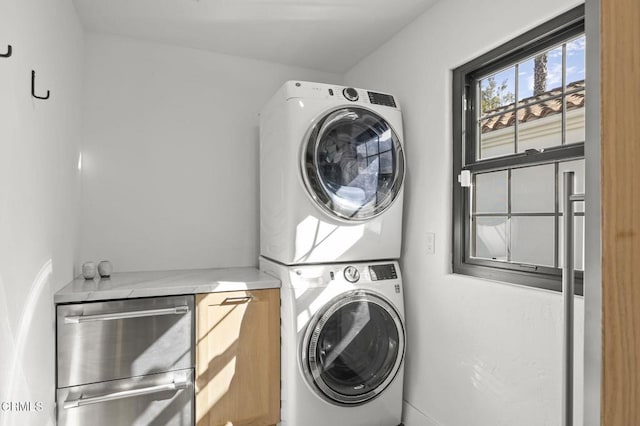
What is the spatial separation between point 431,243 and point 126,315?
64.7 inches

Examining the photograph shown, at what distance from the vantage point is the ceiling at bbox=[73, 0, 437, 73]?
2.18 meters

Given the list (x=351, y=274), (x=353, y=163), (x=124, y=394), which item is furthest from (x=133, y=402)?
(x=353, y=163)

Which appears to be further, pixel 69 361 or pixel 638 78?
pixel 69 361

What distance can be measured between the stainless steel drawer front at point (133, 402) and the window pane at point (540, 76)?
2.18m

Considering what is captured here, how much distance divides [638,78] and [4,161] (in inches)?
58.0

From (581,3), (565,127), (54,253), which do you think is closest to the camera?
(581,3)

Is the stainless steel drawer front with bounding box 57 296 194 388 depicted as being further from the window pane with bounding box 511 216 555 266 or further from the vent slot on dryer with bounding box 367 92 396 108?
the window pane with bounding box 511 216 555 266

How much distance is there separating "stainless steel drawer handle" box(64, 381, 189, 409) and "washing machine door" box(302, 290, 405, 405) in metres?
0.67

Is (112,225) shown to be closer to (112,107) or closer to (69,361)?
(112,107)

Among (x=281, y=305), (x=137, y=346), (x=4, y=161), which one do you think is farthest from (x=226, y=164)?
(x=4, y=161)

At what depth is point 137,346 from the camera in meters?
1.94

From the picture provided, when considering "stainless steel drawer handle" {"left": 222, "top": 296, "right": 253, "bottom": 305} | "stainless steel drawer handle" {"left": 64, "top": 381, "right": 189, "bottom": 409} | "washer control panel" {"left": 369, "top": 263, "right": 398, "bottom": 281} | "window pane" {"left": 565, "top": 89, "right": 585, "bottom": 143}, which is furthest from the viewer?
"washer control panel" {"left": 369, "top": 263, "right": 398, "bottom": 281}

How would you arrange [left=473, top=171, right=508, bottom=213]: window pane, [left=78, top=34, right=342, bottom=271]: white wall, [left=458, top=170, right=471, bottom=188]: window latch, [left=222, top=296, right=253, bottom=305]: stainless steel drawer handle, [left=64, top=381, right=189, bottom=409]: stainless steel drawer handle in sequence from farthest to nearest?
[left=78, top=34, right=342, bottom=271]: white wall
[left=222, top=296, right=253, bottom=305]: stainless steel drawer handle
[left=458, top=170, right=471, bottom=188]: window latch
[left=473, top=171, right=508, bottom=213]: window pane
[left=64, top=381, right=189, bottom=409]: stainless steel drawer handle

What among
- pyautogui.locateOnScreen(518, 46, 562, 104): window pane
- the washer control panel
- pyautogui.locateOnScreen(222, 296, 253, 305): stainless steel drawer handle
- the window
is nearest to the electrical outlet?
the window
